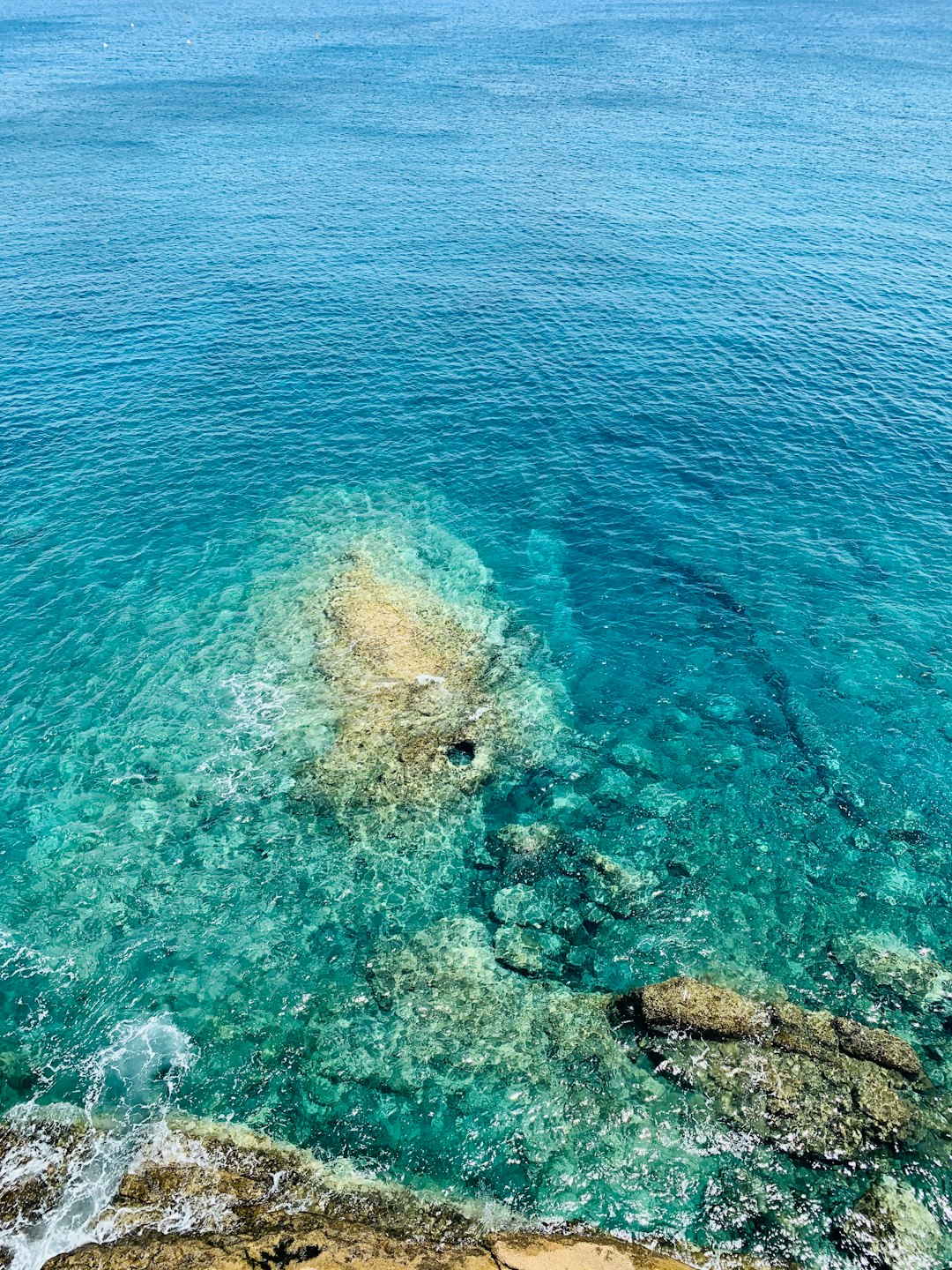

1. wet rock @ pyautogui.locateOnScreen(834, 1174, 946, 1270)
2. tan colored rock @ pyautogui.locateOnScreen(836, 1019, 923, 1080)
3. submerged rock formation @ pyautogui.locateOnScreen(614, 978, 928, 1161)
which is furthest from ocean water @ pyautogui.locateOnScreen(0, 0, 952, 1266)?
tan colored rock @ pyautogui.locateOnScreen(836, 1019, 923, 1080)

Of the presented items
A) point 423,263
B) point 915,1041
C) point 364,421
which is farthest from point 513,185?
point 915,1041

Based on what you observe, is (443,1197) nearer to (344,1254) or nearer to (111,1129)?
(344,1254)

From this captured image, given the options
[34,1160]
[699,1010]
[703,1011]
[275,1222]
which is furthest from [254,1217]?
[703,1011]

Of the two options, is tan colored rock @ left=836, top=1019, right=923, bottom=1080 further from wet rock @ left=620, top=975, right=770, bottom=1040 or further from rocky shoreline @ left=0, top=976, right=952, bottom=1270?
wet rock @ left=620, top=975, right=770, bottom=1040

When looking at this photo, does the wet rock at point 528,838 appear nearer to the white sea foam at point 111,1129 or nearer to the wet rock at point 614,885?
the wet rock at point 614,885

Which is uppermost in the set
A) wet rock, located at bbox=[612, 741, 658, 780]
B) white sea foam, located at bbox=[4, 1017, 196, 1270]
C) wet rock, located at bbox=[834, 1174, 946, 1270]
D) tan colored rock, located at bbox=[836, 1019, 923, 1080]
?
wet rock, located at bbox=[612, 741, 658, 780]

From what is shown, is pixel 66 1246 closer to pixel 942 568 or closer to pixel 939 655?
pixel 939 655

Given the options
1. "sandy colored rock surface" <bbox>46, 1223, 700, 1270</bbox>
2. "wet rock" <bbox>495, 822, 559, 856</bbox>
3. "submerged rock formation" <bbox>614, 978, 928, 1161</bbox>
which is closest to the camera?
"sandy colored rock surface" <bbox>46, 1223, 700, 1270</bbox>
